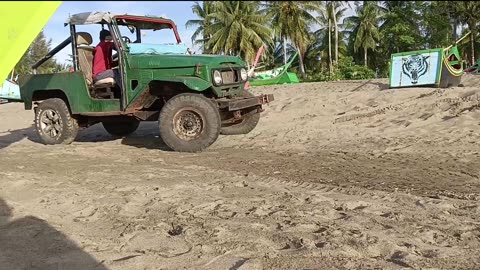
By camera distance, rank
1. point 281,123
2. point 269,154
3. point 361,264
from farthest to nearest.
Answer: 1. point 281,123
2. point 269,154
3. point 361,264

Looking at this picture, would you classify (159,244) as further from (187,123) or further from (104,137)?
(104,137)

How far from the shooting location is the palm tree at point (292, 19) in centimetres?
3894

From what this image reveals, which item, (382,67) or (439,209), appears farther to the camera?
(382,67)

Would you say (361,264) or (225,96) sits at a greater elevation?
(225,96)

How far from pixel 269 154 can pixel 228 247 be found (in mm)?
3984

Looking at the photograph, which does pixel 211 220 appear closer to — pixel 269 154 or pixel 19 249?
pixel 19 249

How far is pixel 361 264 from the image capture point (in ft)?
9.88

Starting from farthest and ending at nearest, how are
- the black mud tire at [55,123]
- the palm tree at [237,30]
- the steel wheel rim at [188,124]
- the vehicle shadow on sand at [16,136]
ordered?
1. the palm tree at [237,30]
2. the vehicle shadow on sand at [16,136]
3. the black mud tire at [55,123]
4. the steel wheel rim at [188,124]

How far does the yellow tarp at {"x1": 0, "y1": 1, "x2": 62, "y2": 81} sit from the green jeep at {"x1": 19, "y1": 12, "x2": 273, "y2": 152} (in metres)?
5.14

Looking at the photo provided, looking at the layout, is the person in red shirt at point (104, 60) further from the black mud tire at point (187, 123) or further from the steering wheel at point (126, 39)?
the black mud tire at point (187, 123)

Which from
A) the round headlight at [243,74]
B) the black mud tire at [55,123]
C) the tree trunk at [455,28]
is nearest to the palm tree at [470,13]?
the tree trunk at [455,28]

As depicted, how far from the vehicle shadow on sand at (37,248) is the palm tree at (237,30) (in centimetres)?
3308

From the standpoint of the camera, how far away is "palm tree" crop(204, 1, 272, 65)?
3669 centimetres

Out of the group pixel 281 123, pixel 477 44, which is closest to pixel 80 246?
pixel 281 123
